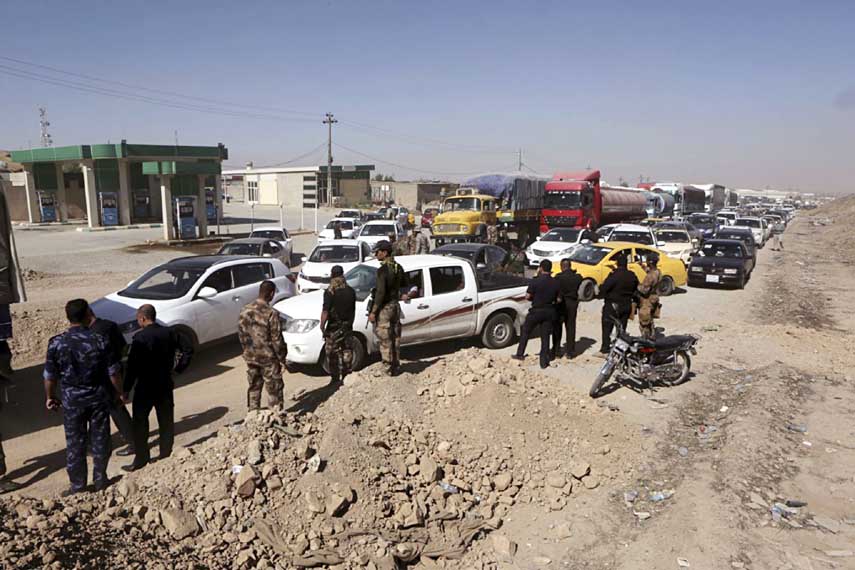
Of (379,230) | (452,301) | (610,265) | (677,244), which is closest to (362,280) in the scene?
(452,301)

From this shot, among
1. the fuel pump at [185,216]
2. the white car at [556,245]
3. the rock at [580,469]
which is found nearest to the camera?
the rock at [580,469]

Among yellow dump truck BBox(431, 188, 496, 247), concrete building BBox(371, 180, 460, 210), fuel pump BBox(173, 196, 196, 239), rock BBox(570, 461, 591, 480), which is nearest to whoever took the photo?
rock BBox(570, 461, 591, 480)

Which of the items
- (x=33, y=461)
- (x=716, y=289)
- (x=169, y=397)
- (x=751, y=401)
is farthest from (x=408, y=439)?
(x=716, y=289)

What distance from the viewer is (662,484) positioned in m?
5.98

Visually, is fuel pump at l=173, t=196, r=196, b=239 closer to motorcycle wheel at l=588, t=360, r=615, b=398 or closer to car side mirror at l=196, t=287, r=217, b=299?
car side mirror at l=196, t=287, r=217, b=299

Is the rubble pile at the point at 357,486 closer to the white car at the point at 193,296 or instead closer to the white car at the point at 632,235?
the white car at the point at 193,296

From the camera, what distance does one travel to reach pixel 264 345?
21.1ft

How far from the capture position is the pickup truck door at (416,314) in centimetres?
923

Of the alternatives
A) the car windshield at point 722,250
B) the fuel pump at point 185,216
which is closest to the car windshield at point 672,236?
the car windshield at point 722,250

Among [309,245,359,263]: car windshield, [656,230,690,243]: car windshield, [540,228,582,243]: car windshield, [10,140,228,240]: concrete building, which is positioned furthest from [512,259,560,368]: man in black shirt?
[10,140,228,240]: concrete building

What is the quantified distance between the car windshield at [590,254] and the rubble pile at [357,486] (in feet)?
30.7

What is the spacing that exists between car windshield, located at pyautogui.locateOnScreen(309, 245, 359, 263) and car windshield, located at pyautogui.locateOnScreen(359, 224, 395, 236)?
699 cm

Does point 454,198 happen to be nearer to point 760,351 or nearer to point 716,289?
point 716,289

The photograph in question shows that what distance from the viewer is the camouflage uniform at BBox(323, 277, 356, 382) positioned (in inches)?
302
